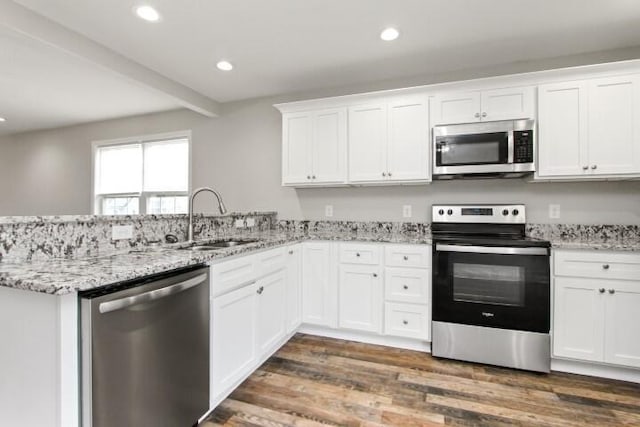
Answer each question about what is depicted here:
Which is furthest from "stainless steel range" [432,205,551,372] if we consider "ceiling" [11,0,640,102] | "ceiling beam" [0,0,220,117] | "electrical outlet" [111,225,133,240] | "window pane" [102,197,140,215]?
"window pane" [102,197,140,215]

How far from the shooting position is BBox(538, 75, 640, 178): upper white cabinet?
228cm

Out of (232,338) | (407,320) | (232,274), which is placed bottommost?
(407,320)

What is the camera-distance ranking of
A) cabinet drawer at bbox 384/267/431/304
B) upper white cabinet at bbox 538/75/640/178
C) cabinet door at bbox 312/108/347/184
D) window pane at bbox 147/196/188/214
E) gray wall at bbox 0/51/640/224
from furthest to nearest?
window pane at bbox 147/196/188/214 < cabinet door at bbox 312/108/347/184 < gray wall at bbox 0/51/640/224 < cabinet drawer at bbox 384/267/431/304 < upper white cabinet at bbox 538/75/640/178

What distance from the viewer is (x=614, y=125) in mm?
2309

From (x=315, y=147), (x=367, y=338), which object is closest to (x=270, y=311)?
(x=367, y=338)

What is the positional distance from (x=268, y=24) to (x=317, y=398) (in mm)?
2559

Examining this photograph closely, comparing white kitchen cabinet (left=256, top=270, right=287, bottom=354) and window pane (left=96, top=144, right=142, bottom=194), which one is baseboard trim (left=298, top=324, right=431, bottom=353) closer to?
white kitchen cabinet (left=256, top=270, right=287, bottom=354)

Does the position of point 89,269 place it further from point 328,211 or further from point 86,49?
point 328,211

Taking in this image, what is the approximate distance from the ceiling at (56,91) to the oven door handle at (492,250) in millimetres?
3109

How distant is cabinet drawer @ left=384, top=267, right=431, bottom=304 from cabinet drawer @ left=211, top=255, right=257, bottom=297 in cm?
116

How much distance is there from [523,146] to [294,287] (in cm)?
220

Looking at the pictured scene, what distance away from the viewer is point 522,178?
2.76 m

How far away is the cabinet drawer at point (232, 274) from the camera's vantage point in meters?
1.75

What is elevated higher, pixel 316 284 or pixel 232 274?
pixel 232 274
